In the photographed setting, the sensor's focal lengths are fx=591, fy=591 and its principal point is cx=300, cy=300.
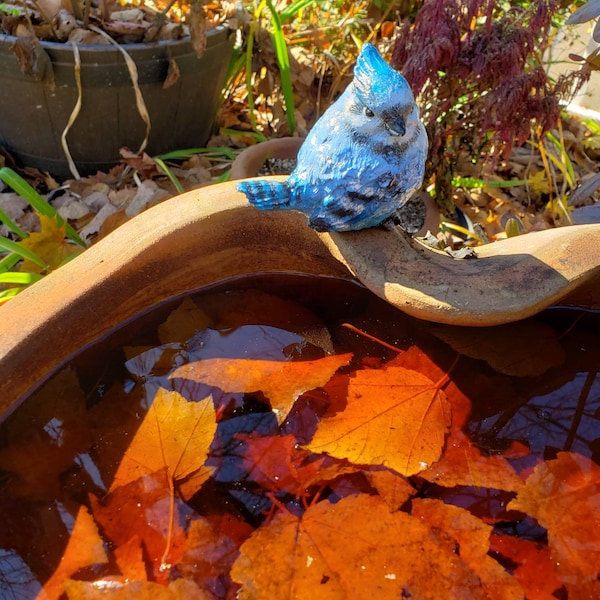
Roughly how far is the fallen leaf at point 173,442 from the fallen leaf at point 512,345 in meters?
0.53

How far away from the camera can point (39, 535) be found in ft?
3.04

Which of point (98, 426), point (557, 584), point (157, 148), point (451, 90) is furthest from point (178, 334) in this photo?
point (157, 148)

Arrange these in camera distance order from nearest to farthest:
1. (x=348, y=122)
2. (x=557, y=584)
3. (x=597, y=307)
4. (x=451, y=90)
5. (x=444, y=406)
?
(x=557, y=584) → (x=348, y=122) → (x=444, y=406) → (x=597, y=307) → (x=451, y=90)

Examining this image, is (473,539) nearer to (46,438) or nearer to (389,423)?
(389,423)

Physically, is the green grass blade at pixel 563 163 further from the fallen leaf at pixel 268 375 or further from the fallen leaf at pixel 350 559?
the fallen leaf at pixel 350 559

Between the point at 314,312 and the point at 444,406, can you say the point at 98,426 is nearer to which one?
the point at 314,312

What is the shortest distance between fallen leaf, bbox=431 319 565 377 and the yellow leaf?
1025 millimetres

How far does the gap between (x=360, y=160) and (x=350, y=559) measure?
0.65 meters

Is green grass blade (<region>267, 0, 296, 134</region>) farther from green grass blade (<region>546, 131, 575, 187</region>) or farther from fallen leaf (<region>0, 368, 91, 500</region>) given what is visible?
fallen leaf (<region>0, 368, 91, 500</region>)

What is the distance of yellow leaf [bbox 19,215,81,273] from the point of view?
5.20 feet

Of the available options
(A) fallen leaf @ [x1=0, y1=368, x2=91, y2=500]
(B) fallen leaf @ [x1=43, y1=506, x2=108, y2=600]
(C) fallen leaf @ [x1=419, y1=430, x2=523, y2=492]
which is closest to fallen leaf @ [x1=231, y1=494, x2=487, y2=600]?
(C) fallen leaf @ [x1=419, y1=430, x2=523, y2=492]

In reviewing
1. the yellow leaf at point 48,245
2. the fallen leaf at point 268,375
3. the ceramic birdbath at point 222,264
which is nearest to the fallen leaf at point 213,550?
the fallen leaf at point 268,375

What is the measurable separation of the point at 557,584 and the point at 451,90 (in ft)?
3.94

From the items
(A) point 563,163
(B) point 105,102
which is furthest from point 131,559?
(A) point 563,163
